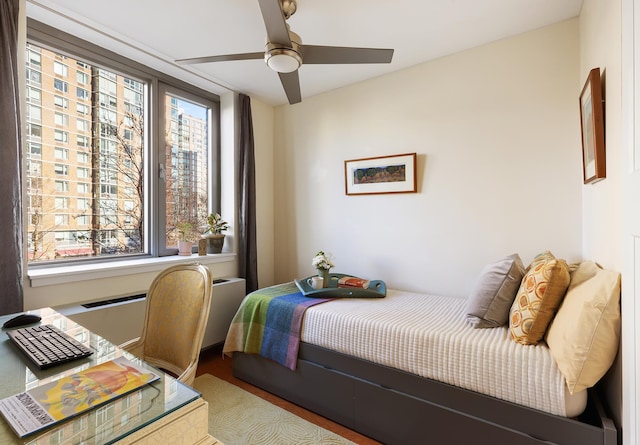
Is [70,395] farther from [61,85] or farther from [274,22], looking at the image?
Answer: [61,85]

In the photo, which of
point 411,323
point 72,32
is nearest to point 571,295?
point 411,323

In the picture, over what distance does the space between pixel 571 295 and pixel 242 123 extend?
3.05 meters

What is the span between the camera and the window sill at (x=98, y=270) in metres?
1.98

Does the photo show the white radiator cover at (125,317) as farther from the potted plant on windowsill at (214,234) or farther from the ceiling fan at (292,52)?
the ceiling fan at (292,52)

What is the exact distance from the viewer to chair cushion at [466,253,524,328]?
5.73 ft

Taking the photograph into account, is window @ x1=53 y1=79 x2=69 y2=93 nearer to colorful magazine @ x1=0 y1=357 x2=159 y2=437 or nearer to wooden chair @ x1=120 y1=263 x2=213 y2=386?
wooden chair @ x1=120 y1=263 x2=213 y2=386

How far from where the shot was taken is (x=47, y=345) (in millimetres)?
1124

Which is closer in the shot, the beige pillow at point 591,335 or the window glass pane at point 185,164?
the beige pillow at point 591,335

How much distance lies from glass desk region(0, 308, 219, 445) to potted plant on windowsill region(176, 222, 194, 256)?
201 centimetres

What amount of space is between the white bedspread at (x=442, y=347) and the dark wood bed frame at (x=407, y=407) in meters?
0.05

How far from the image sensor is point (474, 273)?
242 centimetres

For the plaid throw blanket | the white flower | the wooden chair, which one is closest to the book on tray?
the white flower

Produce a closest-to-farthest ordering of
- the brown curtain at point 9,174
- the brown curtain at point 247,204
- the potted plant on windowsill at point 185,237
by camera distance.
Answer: the brown curtain at point 9,174
the potted plant on windowsill at point 185,237
the brown curtain at point 247,204

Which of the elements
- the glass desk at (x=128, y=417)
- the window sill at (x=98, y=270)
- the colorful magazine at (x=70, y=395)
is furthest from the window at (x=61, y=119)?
the colorful magazine at (x=70, y=395)
